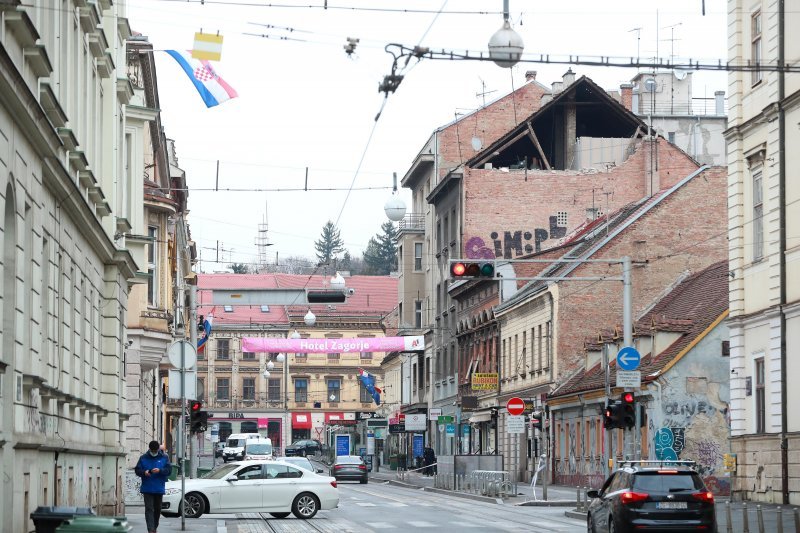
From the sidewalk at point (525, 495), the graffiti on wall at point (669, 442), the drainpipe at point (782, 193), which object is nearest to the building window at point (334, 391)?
the sidewalk at point (525, 495)

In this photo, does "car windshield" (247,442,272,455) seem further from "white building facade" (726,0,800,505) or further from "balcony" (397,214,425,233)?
"white building facade" (726,0,800,505)

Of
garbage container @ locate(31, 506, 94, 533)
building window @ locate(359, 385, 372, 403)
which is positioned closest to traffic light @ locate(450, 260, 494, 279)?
garbage container @ locate(31, 506, 94, 533)

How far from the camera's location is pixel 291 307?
131875 millimetres

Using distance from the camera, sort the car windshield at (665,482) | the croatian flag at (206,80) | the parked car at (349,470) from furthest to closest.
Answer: the parked car at (349,470), the croatian flag at (206,80), the car windshield at (665,482)

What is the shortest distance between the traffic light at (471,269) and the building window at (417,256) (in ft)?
190

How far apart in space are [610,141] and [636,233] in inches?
555

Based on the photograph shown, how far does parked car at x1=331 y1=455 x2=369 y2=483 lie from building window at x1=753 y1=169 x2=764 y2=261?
113ft

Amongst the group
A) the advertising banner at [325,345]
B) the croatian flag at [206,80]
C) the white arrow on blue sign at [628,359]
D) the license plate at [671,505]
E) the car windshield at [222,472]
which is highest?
the croatian flag at [206,80]

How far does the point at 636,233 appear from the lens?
5806 cm

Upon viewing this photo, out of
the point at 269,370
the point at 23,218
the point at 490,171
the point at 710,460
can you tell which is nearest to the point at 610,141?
the point at 490,171

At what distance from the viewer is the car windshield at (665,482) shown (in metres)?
24.1

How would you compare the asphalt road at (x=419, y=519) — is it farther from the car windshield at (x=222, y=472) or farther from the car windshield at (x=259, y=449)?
the car windshield at (x=259, y=449)

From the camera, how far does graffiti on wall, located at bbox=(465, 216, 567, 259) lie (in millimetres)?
71438

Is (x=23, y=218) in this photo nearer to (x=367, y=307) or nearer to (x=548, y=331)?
(x=548, y=331)
